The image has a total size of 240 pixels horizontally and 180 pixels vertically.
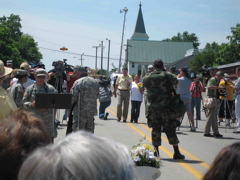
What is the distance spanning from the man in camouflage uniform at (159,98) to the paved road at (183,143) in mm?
639

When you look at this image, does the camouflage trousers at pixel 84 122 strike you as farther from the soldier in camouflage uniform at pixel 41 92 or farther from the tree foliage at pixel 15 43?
the tree foliage at pixel 15 43

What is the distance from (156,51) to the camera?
126125 mm

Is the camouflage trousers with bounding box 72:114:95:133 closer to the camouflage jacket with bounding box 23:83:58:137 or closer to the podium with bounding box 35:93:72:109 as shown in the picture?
the camouflage jacket with bounding box 23:83:58:137

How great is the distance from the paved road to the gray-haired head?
3611 millimetres

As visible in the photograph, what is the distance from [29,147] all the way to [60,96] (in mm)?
4697

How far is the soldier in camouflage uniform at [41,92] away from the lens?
7.45 meters

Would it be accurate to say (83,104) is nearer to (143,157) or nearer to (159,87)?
(159,87)

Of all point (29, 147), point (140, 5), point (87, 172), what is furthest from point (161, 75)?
point (140, 5)

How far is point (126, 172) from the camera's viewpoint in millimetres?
1791

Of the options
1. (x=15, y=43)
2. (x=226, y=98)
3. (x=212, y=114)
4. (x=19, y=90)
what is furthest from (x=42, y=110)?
(x=15, y=43)

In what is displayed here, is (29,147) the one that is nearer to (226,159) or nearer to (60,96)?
(226,159)

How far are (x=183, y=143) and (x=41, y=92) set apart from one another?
15.7ft

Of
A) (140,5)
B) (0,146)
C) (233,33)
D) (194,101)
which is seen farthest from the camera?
(140,5)

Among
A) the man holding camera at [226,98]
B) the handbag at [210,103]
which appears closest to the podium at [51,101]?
the handbag at [210,103]
